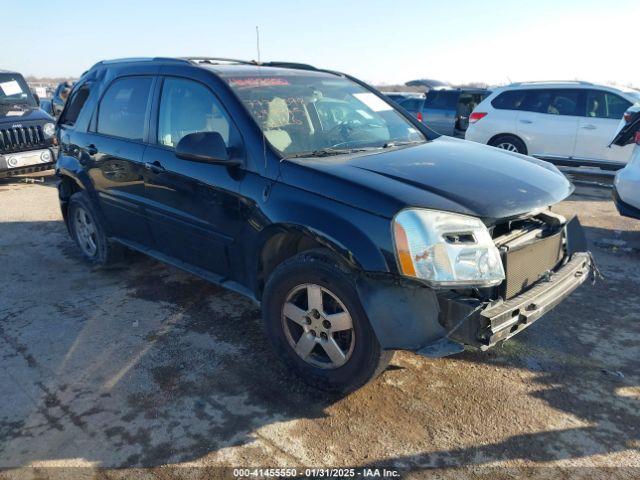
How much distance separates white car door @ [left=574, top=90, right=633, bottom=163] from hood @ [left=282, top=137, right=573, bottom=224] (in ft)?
20.8

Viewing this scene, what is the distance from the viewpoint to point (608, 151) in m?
8.70

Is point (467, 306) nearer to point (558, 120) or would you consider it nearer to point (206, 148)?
point (206, 148)

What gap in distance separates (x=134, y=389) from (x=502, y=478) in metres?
2.09

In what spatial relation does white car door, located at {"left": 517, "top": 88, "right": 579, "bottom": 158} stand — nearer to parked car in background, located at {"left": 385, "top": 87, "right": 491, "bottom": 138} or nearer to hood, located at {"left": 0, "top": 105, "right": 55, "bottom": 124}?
parked car in background, located at {"left": 385, "top": 87, "right": 491, "bottom": 138}

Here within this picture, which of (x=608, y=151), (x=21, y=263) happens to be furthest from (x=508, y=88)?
(x=21, y=263)

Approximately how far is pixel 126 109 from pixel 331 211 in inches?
97.0

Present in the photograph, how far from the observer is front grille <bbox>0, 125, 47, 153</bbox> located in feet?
29.2

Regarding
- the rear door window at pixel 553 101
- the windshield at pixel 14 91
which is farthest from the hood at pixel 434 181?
the windshield at pixel 14 91

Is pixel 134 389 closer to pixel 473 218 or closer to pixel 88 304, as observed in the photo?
pixel 88 304

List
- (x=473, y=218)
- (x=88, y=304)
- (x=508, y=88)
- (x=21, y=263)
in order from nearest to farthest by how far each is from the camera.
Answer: (x=473, y=218) < (x=88, y=304) < (x=21, y=263) < (x=508, y=88)

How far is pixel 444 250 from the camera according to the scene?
8.09 ft

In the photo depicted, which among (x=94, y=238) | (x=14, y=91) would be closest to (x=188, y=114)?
(x=94, y=238)

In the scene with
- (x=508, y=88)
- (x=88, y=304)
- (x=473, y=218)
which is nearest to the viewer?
(x=473, y=218)

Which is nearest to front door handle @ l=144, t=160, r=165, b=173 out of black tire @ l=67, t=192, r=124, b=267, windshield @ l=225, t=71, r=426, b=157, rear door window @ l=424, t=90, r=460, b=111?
windshield @ l=225, t=71, r=426, b=157
